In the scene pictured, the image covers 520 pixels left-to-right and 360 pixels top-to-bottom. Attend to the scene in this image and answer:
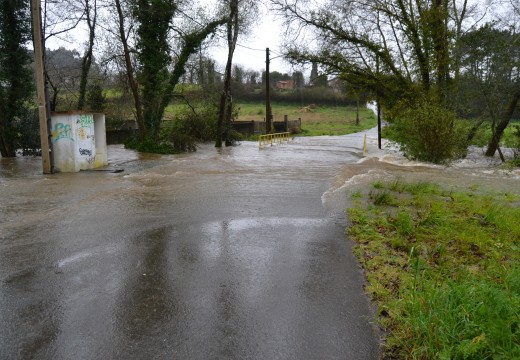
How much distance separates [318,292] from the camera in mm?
4977

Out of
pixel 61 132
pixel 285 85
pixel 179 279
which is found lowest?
pixel 179 279

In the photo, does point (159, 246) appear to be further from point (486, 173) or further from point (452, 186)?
point (486, 173)

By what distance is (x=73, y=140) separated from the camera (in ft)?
49.7

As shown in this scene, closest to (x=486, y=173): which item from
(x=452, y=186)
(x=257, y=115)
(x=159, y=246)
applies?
(x=452, y=186)

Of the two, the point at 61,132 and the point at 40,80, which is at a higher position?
the point at 40,80

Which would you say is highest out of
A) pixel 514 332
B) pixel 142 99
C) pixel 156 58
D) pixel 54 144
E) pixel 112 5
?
pixel 112 5

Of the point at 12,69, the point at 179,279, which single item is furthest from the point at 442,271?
the point at 12,69

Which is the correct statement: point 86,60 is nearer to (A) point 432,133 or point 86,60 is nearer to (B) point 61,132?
(B) point 61,132

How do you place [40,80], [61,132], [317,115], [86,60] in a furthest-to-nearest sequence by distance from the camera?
[317,115]
[86,60]
[61,132]
[40,80]

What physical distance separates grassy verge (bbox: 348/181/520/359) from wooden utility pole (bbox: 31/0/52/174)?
1015cm

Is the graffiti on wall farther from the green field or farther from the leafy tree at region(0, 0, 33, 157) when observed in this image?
the green field

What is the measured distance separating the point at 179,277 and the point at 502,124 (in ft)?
73.9

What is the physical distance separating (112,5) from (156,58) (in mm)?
3523

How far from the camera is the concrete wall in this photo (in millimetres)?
14961
